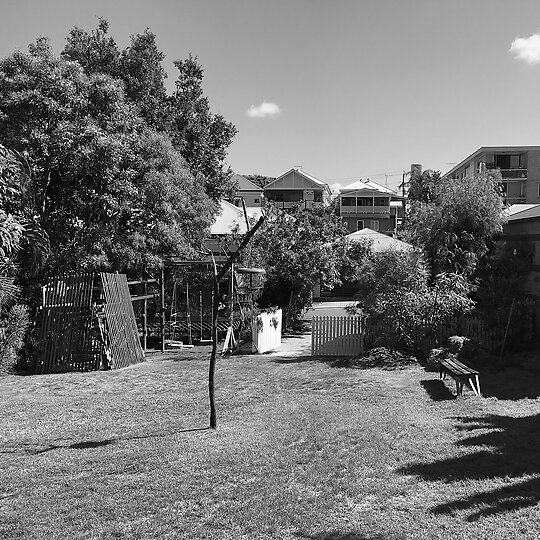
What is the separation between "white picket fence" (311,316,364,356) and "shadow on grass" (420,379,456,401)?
3.79m

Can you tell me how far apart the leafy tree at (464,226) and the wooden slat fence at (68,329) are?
959 centimetres

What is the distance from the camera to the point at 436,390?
10.1 meters

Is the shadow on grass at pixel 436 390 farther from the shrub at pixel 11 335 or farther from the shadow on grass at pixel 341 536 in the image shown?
the shrub at pixel 11 335

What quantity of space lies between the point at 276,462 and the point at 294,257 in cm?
1466

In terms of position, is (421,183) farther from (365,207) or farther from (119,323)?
(119,323)

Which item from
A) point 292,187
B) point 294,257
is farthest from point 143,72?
point 292,187

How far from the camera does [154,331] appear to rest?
19203mm

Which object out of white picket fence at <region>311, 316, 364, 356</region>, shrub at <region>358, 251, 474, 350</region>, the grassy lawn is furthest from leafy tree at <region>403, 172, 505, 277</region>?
the grassy lawn

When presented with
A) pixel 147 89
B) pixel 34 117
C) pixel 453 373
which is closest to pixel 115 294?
pixel 34 117

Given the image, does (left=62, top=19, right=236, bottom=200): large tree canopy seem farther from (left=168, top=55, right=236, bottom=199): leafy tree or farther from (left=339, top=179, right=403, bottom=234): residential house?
(left=339, top=179, right=403, bottom=234): residential house

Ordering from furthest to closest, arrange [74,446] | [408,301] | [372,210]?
[372,210] → [408,301] → [74,446]

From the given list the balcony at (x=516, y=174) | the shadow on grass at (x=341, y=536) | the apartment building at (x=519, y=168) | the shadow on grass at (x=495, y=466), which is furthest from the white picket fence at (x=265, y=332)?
the balcony at (x=516, y=174)

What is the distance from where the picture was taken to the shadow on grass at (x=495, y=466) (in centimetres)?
492

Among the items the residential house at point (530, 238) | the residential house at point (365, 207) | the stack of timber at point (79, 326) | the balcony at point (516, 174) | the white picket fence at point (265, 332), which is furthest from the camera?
the residential house at point (365, 207)
